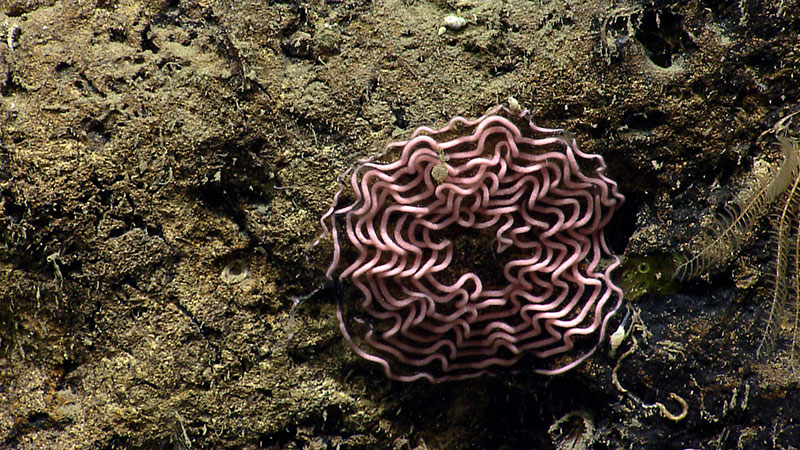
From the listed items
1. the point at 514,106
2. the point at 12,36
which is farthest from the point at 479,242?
the point at 12,36

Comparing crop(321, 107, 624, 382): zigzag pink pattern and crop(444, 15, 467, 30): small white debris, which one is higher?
crop(444, 15, 467, 30): small white debris

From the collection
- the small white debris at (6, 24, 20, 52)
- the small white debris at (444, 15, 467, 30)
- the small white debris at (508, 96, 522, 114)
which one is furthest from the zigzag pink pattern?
the small white debris at (6, 24, 20, 52)

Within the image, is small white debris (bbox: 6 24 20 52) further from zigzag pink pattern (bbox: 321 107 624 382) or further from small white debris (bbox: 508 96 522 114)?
small white debris (bbox: 508 96 522 114)

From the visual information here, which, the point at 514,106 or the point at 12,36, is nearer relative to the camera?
the point at 514,106

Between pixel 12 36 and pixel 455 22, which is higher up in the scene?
pixel 455 22

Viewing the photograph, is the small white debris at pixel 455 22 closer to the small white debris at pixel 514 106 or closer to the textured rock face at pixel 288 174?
the textured rock face at pixel 288 174

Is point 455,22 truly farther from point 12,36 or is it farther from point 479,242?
point 12,36

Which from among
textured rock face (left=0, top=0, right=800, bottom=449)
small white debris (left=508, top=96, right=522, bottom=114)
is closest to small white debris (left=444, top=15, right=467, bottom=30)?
textured rock face (left=0, top=0, right=800, bottom=449)

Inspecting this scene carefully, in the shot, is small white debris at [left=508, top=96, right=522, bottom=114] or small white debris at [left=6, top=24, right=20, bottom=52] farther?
small white debris at [left=6, top=24, right=20, bottom=52]

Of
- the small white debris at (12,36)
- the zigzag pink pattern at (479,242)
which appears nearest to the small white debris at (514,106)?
the zigzag pink pattern at (479,242)
